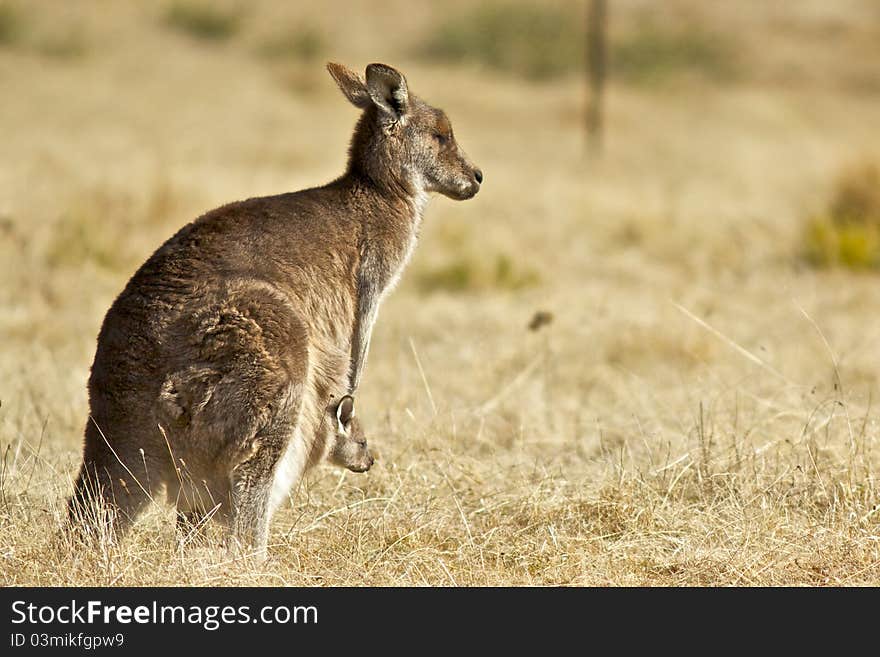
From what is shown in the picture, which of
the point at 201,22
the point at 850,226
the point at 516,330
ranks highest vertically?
the point at 516,330

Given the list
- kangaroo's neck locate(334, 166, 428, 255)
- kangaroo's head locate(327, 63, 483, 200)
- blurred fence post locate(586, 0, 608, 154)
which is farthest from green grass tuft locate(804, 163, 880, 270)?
kangaroo's neck locate(334, 166, 428, 255)

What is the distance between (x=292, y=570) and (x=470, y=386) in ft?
11.2

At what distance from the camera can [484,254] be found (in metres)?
11.6

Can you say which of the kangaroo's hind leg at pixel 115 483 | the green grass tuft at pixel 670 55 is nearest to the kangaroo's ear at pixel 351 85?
the kangaroo's hind leg at pixel 115 483

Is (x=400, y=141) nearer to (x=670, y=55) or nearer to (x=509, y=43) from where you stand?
(x=509, y=43)

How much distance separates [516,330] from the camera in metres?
9.05

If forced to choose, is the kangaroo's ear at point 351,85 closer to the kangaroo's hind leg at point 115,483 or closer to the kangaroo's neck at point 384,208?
the kangaroo's neck at point 384,208

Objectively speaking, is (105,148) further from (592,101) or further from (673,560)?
(673,560)

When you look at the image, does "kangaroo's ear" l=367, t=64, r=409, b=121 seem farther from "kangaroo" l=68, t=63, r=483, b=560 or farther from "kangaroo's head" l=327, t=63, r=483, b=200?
"kangaroo" l=68, t=63, r=483, b=560

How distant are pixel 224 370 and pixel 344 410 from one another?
636 mm

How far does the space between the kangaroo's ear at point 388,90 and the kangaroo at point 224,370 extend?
649 mm

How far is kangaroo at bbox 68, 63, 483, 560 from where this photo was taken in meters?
4.05

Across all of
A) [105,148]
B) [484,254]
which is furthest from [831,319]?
[105,148]

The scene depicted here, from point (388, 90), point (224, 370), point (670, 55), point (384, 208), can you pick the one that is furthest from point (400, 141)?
point (670, 55)
